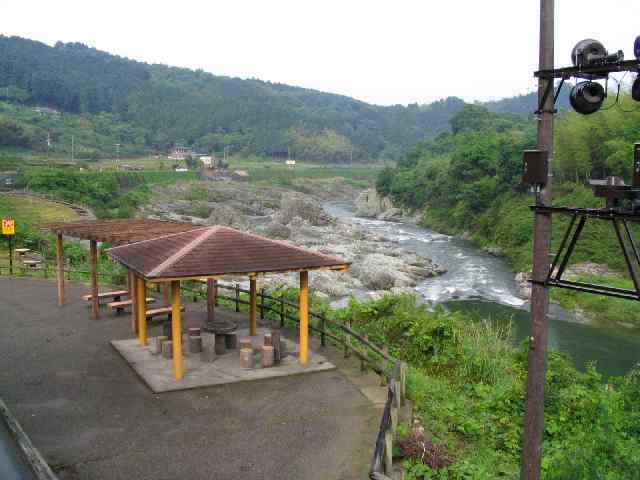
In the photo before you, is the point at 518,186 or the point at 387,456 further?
the point at 518,186

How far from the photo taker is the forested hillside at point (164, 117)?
12181cm

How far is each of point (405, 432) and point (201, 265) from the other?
452 centimetres

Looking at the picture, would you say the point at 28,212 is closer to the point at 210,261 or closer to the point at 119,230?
the point at 119,230

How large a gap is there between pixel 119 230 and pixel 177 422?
24.0 ft

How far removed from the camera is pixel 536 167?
6.30 metres

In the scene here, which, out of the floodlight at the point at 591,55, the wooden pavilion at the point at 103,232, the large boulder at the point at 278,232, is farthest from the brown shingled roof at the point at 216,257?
the large boulder at the point at 278,232

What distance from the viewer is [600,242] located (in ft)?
113

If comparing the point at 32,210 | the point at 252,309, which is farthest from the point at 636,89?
the point at 32,210

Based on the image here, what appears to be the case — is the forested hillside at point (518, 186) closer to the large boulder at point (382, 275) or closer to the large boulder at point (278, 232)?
the large boulder at point (382, 275)

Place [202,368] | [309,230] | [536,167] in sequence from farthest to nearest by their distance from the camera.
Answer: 1. [309,230]
2. [202,368]
3. [536,167]

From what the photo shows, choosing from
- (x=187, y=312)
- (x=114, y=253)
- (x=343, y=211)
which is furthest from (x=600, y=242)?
(x=343, y=211)

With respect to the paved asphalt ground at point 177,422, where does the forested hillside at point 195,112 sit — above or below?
above

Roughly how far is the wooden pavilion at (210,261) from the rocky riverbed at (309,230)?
16.1 m

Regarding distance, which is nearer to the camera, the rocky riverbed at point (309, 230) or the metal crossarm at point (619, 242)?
the metal crossarm at point (619, 242)
